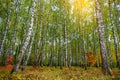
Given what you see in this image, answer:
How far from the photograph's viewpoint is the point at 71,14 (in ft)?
133

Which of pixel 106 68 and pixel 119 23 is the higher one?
pixel 119 23

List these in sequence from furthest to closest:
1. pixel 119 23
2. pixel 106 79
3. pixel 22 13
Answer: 1. pixel 22 13
2. pixel 119 23
3. pixel 106 79


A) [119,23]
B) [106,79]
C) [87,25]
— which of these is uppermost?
[87,25]

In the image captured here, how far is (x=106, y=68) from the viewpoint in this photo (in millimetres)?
12133

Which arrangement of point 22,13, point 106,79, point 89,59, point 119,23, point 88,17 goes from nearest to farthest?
point 106,79, point 119,23, point 22,13, point 89,59, point 88,17

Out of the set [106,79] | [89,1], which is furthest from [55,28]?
[106,79]

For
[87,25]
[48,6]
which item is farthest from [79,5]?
[87,25]

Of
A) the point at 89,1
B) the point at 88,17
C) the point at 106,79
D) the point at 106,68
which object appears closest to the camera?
the point at 106,79

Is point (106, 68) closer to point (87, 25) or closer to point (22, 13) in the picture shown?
point (22, 13)

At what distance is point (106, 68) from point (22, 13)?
24180 mm

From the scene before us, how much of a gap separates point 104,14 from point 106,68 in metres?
24.3

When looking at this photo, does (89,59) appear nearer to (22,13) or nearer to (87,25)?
(87,25)

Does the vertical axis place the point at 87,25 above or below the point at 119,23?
above

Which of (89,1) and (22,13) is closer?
(89,1)
